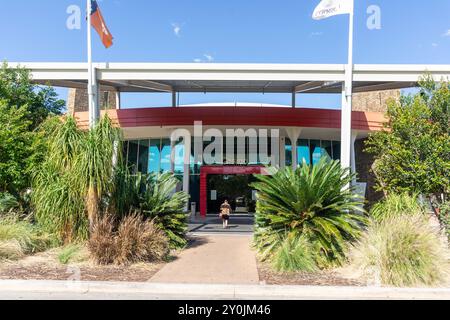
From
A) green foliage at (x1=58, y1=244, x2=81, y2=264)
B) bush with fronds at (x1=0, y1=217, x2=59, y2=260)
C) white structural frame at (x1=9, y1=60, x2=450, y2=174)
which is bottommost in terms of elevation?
green foliage at (x1=58, y1=244, x2=81, y2=264)

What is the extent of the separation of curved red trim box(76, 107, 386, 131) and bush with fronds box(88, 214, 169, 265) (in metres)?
10.4

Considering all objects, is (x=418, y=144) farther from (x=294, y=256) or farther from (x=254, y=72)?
(x=254, y=72)

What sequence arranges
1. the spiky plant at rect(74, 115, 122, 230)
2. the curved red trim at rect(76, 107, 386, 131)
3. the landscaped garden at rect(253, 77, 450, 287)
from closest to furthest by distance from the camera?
the landscaped garden at rect(253, 77, 450, 287) → the spiky plant at rect(74, 115, 122, 230) → the curved red trim at rect(76, 107, 386, 131)

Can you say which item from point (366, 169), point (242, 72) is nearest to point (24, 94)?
point (242, 72)

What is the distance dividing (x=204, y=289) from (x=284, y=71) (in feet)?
36.0

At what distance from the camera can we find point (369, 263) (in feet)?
24.5

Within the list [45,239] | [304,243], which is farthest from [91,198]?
[304,243]

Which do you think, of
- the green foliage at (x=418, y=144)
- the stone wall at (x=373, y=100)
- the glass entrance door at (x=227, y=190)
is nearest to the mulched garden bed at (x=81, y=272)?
the green foliage at (x=418, y=144)

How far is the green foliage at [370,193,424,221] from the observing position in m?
10.2

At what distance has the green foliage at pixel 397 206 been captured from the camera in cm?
1023

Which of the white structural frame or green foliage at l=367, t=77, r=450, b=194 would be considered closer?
green foliage at l=367, t=77, r=450, b=194

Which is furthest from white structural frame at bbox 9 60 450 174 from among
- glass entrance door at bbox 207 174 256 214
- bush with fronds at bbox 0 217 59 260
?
glass entrance door at bbox 207 174 256 214

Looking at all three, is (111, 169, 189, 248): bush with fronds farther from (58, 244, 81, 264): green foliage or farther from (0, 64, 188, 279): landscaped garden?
(58, 244, 81, 264): green foliage

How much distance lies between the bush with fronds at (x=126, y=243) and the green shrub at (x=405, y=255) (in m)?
4.67
